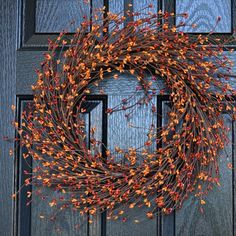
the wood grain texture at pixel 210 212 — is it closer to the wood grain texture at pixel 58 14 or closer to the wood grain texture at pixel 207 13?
the wood grain texture at pixel 207 13

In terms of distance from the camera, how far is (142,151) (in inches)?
57.4

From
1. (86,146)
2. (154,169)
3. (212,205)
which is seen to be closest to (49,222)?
(86,146)

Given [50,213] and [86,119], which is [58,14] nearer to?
[86,119]

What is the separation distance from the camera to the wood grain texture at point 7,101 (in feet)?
4.89

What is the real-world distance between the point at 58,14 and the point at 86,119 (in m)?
0.33

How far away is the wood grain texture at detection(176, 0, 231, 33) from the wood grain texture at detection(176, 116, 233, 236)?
338 mm

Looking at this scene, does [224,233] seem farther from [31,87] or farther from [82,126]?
[31,87]

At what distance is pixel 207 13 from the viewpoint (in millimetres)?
1519

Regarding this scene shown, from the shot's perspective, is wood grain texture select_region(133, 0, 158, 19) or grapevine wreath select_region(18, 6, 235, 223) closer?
grapevine wreath select_region(18, 6, 235, 223)

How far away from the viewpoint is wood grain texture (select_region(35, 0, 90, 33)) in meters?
1.52

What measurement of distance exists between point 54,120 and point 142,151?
268mm

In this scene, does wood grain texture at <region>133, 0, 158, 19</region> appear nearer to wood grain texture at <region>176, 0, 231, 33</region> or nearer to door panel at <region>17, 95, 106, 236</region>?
wood grain texture at <region>176, 0, 231, 33</region>

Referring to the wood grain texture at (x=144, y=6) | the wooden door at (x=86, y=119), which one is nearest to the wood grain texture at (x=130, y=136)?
the wooden door at (x=86, y=119)

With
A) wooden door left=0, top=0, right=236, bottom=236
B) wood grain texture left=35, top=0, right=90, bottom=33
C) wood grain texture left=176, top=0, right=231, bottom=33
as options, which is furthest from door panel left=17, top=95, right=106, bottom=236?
wood grain texture left=176, top=0, right=231, bottom=33
